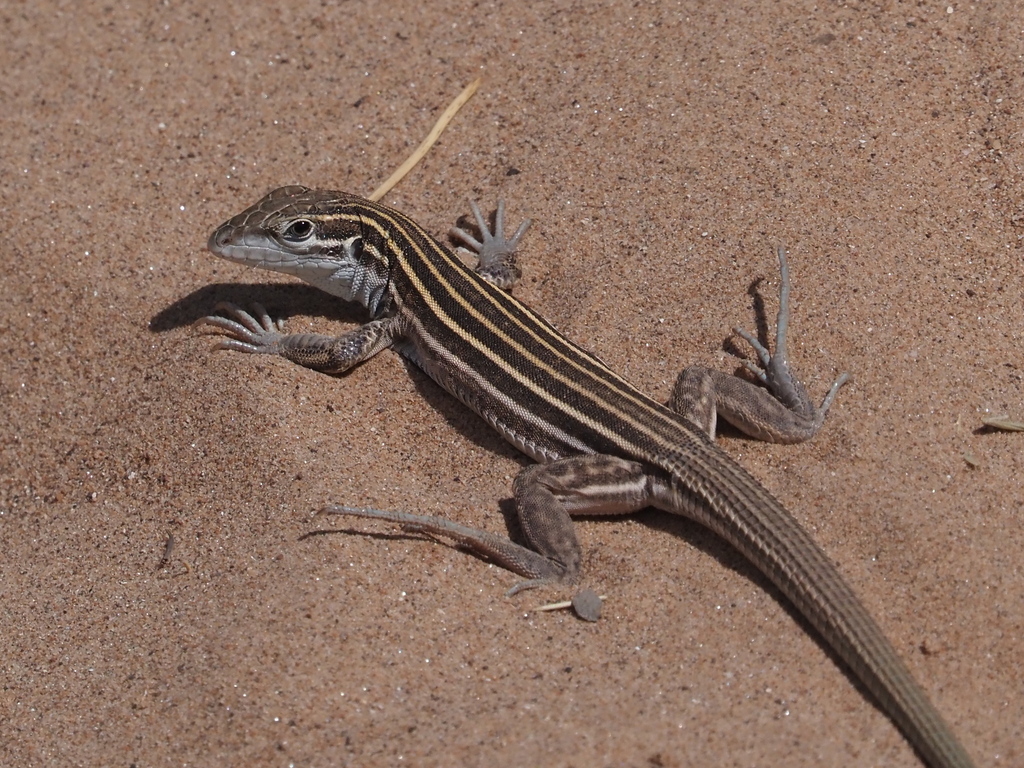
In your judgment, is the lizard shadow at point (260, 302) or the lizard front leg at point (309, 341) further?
the lizard shadow at point (260, 302)

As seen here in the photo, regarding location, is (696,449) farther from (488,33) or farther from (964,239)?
(488,33)

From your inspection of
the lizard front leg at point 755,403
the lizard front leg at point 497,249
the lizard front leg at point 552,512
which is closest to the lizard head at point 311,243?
the lizard front leg at point 497,249

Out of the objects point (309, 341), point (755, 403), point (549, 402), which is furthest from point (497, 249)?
point (755, 403)

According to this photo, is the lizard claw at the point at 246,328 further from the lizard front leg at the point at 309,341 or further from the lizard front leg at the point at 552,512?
the lizard front leg at the point at 552,512

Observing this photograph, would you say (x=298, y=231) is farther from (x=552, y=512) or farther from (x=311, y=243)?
(x=552, y=512)

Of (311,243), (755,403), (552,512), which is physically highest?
(755,403)

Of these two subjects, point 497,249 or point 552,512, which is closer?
point 552,512

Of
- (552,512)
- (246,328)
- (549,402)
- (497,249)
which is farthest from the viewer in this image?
(497,249)

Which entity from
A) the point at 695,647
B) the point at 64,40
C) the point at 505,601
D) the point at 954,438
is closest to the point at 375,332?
the point at 505,601

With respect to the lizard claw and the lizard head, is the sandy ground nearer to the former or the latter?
the lizard claw
